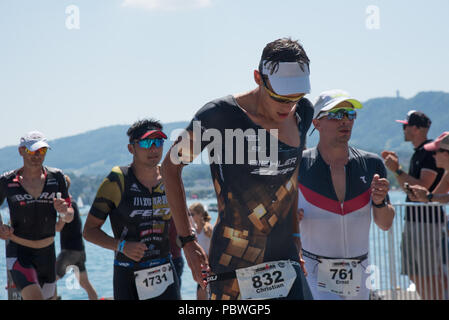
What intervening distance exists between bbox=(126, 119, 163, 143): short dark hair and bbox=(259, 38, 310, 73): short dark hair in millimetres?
2024

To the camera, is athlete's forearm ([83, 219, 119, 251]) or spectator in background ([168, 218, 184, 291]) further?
spectator in background ([168, 218, 184, 291])

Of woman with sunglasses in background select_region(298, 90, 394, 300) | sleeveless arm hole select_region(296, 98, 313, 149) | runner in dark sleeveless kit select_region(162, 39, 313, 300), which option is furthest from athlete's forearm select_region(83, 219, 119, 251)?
sleeveless arm hole select_region(296, 98, 313, 149)

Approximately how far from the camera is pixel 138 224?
466 centimetres

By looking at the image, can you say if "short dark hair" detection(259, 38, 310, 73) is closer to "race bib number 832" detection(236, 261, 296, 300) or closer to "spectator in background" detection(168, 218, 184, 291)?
"race bib number 832" detection(236, 261, 296, 300)

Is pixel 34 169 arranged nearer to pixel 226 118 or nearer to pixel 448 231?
pixel 226 118

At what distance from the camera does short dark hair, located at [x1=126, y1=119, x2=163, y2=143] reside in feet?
15.9

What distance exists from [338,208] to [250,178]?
1529mm

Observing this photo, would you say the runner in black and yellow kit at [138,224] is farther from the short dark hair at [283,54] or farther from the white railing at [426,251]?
the white railing at [426,251]

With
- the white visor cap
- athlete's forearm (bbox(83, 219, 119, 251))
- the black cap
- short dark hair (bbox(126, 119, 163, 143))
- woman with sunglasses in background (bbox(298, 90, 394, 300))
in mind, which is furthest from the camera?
the black cap

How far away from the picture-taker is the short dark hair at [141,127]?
4836 mm

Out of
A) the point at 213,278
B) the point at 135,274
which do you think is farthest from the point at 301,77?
the point at 135,274

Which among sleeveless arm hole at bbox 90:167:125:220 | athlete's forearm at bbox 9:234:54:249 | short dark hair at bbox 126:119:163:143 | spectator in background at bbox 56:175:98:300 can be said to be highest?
short dark hair at bbox 126:119:163:143
